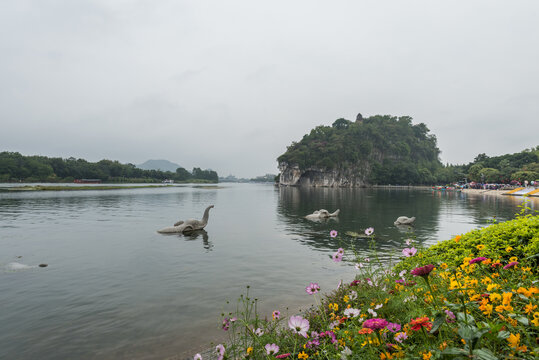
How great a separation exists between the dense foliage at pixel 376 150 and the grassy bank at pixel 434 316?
143313mm

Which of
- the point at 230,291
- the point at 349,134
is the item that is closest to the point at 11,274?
the point at 230,291

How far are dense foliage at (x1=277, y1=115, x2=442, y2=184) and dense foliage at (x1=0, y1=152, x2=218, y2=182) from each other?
3151 inches

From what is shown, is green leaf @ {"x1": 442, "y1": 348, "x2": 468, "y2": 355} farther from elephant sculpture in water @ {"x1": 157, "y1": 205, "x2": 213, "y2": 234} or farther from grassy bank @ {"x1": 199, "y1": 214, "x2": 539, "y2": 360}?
elephant sculpture in water @ {"x1": 157, "y1": 205, "x2": 213, "y2": 234}

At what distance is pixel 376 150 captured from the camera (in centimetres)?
15850

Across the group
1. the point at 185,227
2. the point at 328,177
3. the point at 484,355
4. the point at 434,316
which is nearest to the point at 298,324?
the point at 434,316

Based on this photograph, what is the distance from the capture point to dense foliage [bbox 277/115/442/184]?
142 m

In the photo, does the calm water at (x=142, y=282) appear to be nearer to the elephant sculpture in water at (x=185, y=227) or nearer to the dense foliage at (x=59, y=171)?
the elephant sculpture in water at (x=185, y=227)

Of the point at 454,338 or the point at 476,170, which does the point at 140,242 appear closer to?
the point at 454,338

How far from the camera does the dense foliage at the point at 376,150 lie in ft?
467

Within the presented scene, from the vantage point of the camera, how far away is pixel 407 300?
12.5 feet

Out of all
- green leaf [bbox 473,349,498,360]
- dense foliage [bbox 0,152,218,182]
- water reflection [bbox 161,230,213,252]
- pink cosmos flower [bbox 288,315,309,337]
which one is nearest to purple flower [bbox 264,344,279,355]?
pink cosmos flower [bbox 288,315,309,337]

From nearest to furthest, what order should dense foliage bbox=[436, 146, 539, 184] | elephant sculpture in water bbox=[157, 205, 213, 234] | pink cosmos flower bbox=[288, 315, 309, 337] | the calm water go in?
pink cosmos flower bbox=[288, 315, 309, 337] → the calm water → elephant sculpture in water bbox=[157, 205, 213, 234] → dense foliage bbox=[436, 146, 539, 184]

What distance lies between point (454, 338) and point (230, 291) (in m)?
6.56

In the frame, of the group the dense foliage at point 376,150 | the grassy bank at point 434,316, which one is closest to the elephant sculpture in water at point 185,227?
the grassy bank at point 434,316
